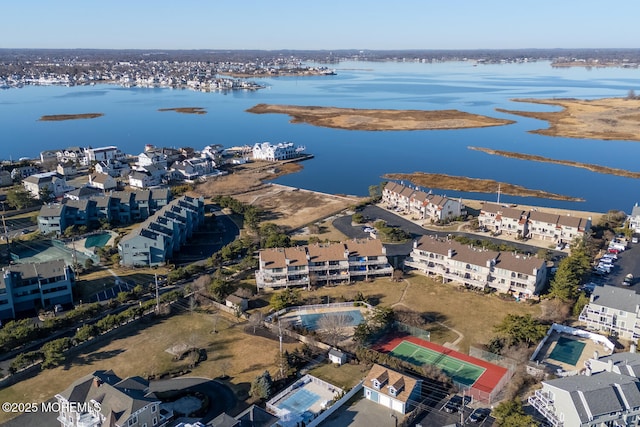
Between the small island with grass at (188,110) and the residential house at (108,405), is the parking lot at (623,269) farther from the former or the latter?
the small island with grass at (188,110)

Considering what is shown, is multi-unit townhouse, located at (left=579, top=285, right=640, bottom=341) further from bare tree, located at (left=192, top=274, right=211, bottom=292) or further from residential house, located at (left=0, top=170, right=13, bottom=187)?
residential house, located at (left=0, top=170, right=13, bottom=187)

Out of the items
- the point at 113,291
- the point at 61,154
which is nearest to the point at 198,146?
the point at 61,154

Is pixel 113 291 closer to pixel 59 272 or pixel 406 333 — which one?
pixel 59 272

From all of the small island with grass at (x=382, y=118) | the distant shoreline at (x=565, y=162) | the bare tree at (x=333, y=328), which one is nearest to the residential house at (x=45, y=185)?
the bare tree at (x=333, y=328)

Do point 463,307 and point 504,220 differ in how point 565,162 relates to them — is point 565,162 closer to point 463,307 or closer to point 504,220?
point 504,220

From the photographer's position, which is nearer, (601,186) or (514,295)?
(514,295)

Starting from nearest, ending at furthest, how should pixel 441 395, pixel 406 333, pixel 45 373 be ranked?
1. pixel 441 395
2. pixel 45 373
3. pixel 406 333
